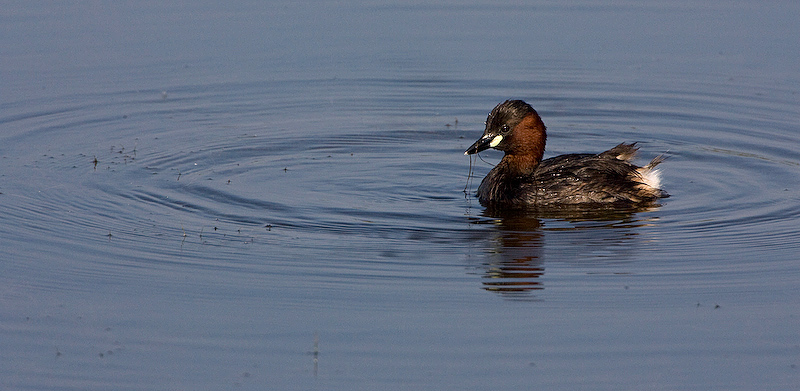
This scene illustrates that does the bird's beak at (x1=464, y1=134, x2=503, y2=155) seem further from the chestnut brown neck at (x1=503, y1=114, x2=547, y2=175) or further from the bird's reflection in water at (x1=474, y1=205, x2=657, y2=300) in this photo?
the bird's reflection in water at (x1=474, y1=205, x2=657, y2=300)

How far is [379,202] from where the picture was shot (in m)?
11.5

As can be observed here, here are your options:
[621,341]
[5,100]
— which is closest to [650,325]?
[621,341]

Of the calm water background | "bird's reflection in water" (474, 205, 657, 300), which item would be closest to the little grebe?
"bird's reflection in water" (474, 205, 657, 300)

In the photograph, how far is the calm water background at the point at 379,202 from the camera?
24.5 feet

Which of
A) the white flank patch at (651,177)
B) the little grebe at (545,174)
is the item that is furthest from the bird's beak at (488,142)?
the white flank patch at (651,177)

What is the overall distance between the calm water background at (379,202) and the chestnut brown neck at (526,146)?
680 millimetres

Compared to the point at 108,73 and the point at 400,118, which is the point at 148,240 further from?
the point at 108,73

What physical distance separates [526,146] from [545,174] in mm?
498

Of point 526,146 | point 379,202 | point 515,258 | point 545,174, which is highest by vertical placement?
point 526,146

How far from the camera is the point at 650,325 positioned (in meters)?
7.93

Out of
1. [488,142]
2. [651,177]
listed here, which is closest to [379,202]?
[488,142]

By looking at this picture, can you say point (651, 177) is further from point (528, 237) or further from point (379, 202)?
point (379, 202)

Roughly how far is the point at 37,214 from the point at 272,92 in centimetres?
614

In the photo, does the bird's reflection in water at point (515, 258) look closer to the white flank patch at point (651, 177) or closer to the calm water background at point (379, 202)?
the calm water background at point (379, 202)
